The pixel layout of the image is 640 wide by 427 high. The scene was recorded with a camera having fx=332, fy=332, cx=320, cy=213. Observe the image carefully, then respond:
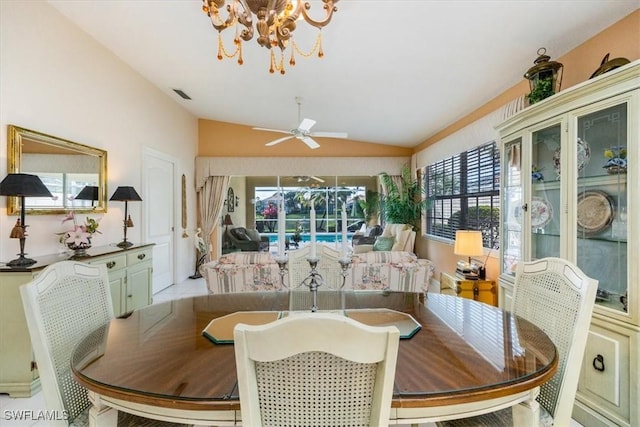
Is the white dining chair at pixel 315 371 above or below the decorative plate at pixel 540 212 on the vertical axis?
below

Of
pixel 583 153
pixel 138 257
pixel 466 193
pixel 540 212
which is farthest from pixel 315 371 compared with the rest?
pixel 466 193

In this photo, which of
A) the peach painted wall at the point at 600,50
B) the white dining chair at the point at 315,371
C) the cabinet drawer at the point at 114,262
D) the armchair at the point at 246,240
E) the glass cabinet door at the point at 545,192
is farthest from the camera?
the armchair at the point at 246,240

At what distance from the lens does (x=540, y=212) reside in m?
2.37

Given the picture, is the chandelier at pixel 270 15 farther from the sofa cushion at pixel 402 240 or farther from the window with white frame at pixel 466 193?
the sofa cushion at pixel 402 240

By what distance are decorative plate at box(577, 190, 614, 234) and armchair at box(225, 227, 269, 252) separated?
5.83 metres

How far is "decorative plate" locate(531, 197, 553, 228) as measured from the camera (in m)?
2.31

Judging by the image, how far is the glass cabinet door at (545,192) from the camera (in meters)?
2.21

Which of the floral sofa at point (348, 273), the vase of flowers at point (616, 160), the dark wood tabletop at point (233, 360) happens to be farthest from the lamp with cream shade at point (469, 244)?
the dark wood tabletop at point (233, 360)

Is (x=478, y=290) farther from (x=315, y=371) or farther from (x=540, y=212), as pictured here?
(x=315, y=371)

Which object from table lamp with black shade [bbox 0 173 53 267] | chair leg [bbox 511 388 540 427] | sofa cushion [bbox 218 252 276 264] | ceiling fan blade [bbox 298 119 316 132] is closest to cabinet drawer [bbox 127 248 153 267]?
sofa cushion [bbox 218 252 276 264]

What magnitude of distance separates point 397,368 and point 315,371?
0.40 meters

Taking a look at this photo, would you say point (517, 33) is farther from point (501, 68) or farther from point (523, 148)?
point (523, 148)

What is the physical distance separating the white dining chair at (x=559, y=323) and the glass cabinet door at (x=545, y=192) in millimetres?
848

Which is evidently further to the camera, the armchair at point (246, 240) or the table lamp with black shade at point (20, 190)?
the armchair at point (246, 240)
